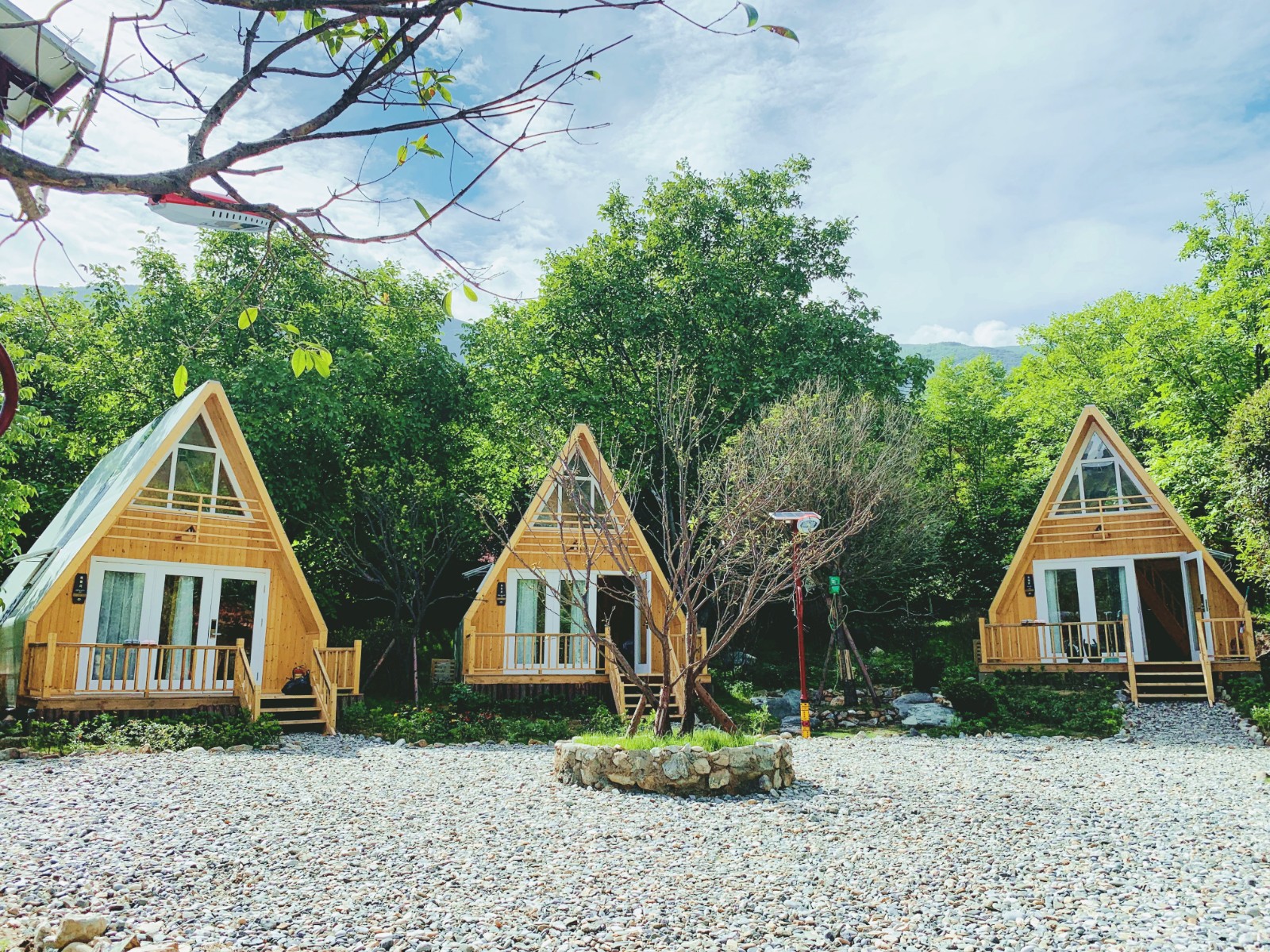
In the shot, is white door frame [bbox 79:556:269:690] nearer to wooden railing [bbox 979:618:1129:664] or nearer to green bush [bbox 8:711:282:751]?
green bush [bbox 8:711:282:751]

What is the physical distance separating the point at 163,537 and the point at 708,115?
13.5 meters

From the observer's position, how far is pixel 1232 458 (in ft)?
56.4

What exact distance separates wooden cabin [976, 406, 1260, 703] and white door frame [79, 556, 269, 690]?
14.6 meters

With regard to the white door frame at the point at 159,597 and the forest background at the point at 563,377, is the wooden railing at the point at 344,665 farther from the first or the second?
the forest background at the point at 563,377

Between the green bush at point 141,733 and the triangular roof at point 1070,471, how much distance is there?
1528cm

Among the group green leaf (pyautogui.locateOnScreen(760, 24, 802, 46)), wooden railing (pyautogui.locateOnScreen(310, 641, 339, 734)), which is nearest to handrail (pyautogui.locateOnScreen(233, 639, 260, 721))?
wooden railing (pyautogui.locateOnScreen(310, 641, 339, 734))

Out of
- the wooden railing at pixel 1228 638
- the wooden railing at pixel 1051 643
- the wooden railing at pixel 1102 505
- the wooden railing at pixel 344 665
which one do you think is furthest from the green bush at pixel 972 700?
the wooden railing at pixel 344 665

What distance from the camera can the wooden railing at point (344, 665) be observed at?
15.7m

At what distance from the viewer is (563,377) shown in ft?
78.1

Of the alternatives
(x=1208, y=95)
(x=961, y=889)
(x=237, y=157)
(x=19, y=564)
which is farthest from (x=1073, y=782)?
(x=19, y=564)

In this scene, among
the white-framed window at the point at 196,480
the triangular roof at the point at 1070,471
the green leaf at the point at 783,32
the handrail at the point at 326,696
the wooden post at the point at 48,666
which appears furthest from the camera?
the triangular roof at the point at 1070,471

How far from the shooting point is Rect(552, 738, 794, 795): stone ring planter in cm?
902

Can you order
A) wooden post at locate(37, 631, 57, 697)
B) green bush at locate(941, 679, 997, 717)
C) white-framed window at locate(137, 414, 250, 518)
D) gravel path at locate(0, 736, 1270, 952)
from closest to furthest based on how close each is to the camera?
gravel path at locate(0, 736, 1270, 952) < wooden post at locate(37, 631, 57, 697) < white-framed window at locate(137, 414, 250, 518) < green bush at locate(941, 679, 997, 717)

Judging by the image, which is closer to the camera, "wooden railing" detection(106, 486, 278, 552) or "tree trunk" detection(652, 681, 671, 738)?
"tree trunk" detection(652, 681, 671, 738)
